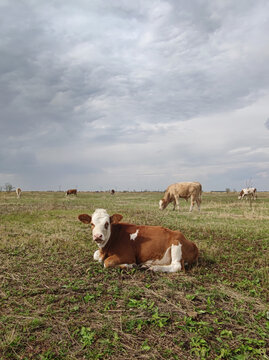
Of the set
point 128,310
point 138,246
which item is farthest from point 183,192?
point 128,310

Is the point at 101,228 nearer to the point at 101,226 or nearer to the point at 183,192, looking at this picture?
the point at 101,226

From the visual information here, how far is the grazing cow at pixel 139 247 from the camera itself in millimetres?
5672

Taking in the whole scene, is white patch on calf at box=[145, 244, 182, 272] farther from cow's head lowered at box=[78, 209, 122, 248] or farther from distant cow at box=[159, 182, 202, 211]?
distant cow at box=[159, 182, 202, 211]

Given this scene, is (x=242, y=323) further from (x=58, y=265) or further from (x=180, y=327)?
(x=58, y=265)

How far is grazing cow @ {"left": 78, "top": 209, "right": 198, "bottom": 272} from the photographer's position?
18.6ft

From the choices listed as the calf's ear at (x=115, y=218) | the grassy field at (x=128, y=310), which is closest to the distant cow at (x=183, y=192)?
the grassy field at (x=128, y=310)

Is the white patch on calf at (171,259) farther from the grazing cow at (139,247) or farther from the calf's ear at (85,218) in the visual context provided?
the calf's ear at (85,218)

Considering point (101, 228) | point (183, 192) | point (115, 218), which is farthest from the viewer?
point (183, 192)

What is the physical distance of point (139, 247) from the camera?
5836mm

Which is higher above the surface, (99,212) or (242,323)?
(99,212)

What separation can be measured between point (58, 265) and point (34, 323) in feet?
7.89

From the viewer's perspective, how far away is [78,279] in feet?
17.1

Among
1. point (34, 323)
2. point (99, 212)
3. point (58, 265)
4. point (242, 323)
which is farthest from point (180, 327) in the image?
point (58, 265)

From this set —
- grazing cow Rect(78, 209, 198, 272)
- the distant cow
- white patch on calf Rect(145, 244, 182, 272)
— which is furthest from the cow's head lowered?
the distant cow
